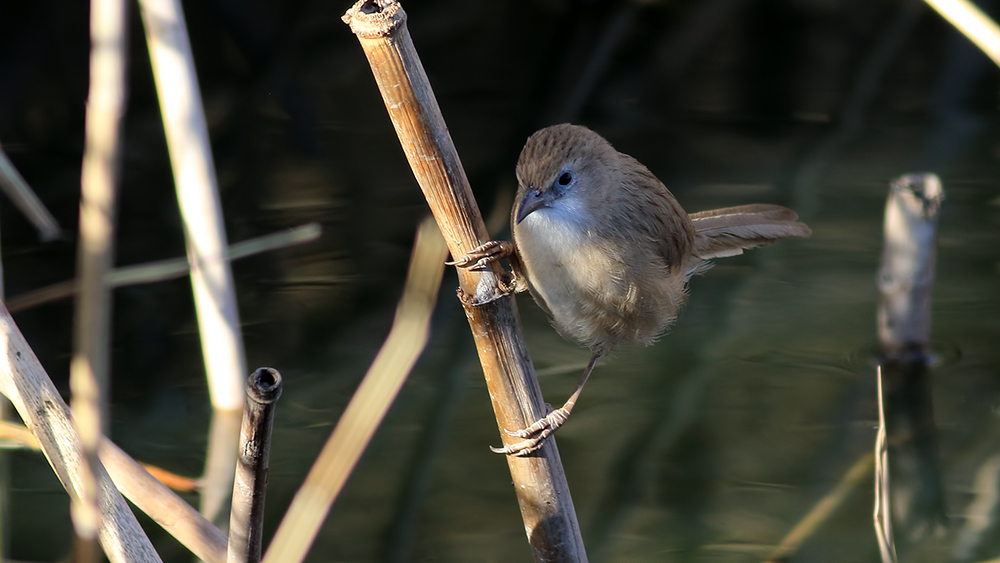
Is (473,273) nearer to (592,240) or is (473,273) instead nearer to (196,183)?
(592,240)

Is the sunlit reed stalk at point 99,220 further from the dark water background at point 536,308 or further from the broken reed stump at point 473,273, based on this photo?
the dark water background at point 536,308

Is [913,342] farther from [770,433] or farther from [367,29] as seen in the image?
[367,29]

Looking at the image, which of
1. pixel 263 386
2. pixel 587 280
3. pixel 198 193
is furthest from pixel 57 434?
pixel 198 193

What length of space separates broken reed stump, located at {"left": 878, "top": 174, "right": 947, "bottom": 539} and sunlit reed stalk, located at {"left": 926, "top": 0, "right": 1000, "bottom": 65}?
323 cm

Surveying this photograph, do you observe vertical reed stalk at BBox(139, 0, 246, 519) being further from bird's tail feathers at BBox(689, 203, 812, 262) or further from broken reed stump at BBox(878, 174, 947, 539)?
broken reed stump at BBox(878, 174, 947, 539)

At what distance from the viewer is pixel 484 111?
6.13 meters

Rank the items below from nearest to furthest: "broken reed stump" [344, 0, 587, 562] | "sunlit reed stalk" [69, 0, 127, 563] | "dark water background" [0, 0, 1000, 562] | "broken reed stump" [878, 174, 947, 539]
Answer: "sunlit reed stalk" [69, 0, 127, 563], "broken reed stump" [344, 0, 587, 562], "dark water background" [0, 0, 1000, 562], "broken reed stump" [878, 174, 947, 539]

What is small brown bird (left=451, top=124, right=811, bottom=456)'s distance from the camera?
7.14 ft

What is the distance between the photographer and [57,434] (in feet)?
4.24

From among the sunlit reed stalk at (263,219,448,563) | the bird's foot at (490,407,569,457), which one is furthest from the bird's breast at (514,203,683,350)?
the sunlit reed stalk at (263,219,448,563)

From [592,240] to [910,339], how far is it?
2.75m

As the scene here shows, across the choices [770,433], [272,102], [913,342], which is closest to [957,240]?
[913,342]

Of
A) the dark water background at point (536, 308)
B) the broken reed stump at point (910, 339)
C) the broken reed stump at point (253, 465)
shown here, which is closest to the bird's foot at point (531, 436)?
the broken reed stump at point (253, 465)

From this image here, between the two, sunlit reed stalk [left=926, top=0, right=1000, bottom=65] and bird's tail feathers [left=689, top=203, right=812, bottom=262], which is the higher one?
bird's tail feathers [left=689, top=203, right=812, bottom=262]
